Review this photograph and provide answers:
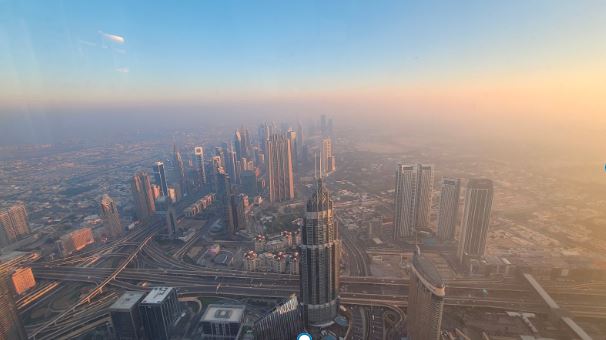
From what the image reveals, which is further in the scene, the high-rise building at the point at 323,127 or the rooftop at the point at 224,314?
the high-rise building at the point at 323,127

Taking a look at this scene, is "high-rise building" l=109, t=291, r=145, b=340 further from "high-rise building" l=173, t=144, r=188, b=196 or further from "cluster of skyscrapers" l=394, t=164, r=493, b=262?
"high-rise building" l=173, t=144, r=188, b=196

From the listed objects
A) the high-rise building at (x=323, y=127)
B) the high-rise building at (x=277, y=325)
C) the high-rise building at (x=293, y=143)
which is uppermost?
the high-rise building at (x=323, y=127)

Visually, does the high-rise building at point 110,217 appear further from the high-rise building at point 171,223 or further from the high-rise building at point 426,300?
the high-rise building at point 426,300

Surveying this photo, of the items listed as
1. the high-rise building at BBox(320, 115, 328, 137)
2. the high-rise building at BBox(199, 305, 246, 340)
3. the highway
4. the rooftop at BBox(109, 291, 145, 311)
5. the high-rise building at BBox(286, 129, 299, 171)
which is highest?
the high-rise building at BBox(320, 115, 328, 137)

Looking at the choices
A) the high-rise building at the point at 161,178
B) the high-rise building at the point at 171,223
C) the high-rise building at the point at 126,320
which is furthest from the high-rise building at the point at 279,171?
the high-rise building at the point at 126,320

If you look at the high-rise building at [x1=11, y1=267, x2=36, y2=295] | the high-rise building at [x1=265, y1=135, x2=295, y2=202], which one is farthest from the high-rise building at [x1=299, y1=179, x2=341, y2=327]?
the high-rise building at [x1=265, y1=135, x2=295, y2=202]

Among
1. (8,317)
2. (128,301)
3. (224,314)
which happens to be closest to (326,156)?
(224,314)
